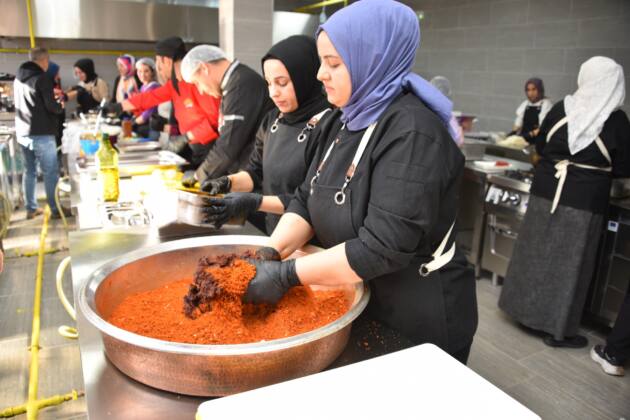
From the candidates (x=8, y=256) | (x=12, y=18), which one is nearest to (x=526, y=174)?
(x=8, y=256)

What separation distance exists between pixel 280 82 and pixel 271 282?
100cm

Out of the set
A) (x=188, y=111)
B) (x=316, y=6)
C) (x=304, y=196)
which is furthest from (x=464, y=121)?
(x=304, y=196)

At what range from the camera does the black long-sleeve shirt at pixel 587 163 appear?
2.77 metres

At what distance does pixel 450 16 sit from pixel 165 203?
16.2 feet

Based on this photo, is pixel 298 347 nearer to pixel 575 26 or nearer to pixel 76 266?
pixel 76 266

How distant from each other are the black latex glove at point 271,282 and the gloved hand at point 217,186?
746mm

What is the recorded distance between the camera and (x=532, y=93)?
15.8ft

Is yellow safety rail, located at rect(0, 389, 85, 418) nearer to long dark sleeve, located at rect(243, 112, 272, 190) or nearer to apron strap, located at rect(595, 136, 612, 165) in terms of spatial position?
long dark sleeve, located at rect(243, 112, 272, 190)

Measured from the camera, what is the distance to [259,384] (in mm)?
873

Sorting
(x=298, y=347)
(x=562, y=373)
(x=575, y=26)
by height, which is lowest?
(x=562, y=373)

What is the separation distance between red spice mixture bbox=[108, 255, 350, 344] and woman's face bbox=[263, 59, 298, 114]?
914mm

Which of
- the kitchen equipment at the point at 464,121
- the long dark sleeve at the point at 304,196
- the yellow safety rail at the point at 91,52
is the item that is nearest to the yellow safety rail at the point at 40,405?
the long dark sleeve at the point at 304,196

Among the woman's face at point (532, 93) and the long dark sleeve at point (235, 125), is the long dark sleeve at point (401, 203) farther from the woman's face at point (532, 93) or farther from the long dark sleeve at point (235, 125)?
the woman's face at point (532, 93)

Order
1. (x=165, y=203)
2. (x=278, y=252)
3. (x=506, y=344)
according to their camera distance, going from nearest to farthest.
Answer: (x=278, y=252) → (x=165, y=203) → (x=506, y=344)
